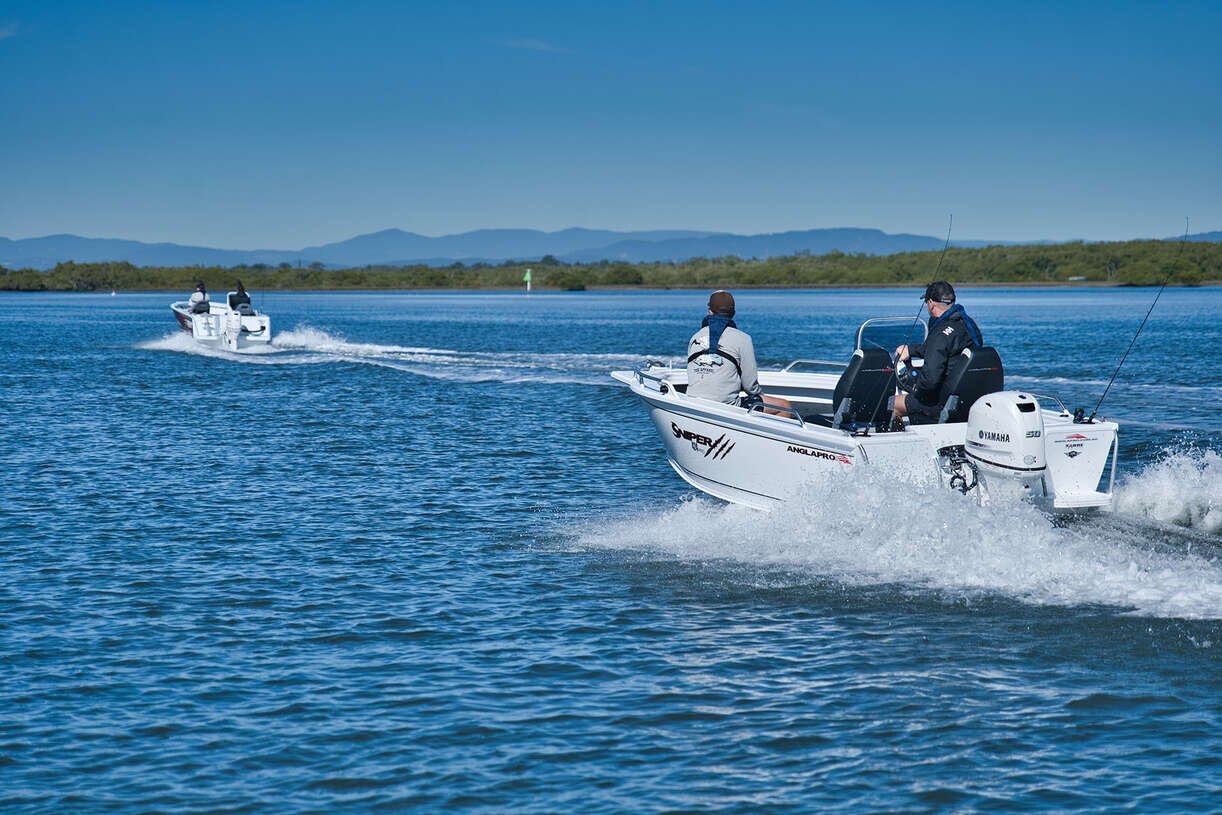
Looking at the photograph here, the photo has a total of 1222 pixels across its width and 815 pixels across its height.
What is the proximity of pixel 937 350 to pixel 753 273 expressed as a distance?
16355 cm

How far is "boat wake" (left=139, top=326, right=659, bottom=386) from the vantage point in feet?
108

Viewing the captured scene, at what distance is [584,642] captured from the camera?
8609 millimetres

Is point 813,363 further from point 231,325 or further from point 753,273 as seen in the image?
point 753,273

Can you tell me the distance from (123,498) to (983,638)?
399 inches

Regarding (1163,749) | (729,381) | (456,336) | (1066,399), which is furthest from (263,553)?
(456,336)

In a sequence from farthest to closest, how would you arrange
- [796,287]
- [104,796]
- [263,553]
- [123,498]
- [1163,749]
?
[796,287] < [123,498] < [263,553] < [1163,749] < [104,796]

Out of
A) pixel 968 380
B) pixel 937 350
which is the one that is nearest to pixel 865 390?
pixel 937 350

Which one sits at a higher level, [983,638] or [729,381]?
[729,381]

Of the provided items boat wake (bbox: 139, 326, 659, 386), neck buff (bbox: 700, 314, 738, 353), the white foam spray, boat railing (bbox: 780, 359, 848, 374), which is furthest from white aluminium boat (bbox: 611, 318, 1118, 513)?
boat wake (bbox: 139, 326, 659, 386)

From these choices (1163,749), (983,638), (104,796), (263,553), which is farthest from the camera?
(263,553)

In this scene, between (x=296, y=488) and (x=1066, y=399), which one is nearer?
(x=296, y=488)

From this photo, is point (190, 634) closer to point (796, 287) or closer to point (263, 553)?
point (263, 553)

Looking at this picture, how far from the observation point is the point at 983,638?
8.45m

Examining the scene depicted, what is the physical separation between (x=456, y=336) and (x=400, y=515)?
141 ft
